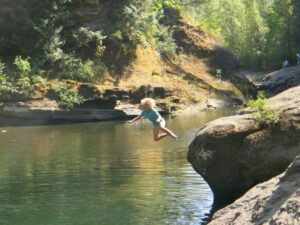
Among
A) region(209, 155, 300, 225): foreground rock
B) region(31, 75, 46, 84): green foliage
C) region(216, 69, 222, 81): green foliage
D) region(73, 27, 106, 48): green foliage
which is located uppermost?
region(73, 27, 106, 48): green foliage

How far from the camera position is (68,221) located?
449 inches

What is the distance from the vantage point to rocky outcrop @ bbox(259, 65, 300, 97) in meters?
38.9

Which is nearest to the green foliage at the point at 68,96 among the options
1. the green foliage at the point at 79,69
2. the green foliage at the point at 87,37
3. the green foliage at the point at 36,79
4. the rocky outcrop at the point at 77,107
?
the rocky outcrop at the point at 77,107

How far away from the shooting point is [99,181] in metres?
15.5

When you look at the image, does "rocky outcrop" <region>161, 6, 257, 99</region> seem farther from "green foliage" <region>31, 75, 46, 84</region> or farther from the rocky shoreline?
the rocky shoreline

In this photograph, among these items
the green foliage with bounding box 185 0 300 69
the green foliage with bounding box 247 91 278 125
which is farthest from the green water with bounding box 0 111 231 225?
the green foliage with bounding box 185 0 300 69

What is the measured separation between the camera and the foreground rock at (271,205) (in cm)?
748

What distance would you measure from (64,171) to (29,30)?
22.3 metres

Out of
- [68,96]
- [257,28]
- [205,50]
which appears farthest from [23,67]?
[257,28]

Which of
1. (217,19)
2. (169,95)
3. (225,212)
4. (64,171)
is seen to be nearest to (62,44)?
(169,95)

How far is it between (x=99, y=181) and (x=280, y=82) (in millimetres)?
26689

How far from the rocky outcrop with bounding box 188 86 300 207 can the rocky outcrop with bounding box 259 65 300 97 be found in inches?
1061

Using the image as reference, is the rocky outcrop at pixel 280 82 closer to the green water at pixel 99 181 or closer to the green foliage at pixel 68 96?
the green foliage at pixel 68 96

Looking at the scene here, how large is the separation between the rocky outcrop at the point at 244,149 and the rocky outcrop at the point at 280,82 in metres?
26.9
